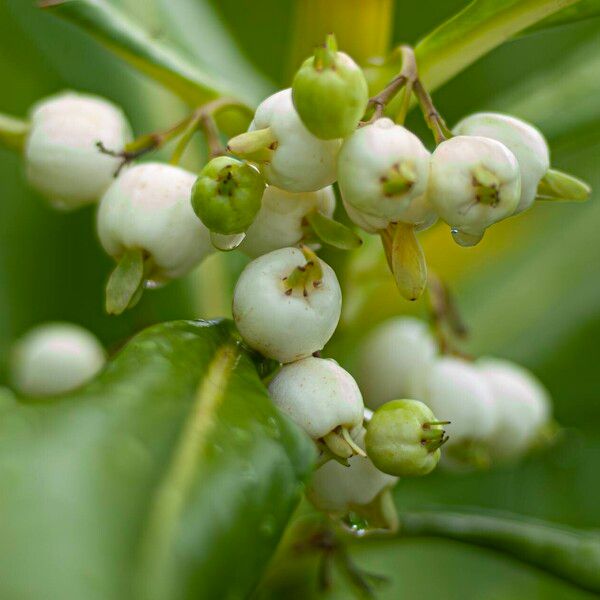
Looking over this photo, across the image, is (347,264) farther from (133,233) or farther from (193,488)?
(193,488)

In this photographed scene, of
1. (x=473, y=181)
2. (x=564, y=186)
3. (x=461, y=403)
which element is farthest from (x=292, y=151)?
(x=461, y=403)

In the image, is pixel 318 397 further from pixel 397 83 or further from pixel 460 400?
pixel 460 400

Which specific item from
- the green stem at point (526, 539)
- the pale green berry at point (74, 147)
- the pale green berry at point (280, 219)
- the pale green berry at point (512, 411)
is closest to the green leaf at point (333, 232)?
the pale green berry at point (280, 219)

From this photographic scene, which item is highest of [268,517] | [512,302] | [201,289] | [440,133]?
[440,133]

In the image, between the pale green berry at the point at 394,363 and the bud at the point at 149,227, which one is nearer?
the bud at the point at 149,227

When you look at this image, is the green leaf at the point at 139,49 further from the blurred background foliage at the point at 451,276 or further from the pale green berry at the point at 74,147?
the blurred background foliage at the point at 451,276

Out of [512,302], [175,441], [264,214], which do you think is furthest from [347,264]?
[512,302]

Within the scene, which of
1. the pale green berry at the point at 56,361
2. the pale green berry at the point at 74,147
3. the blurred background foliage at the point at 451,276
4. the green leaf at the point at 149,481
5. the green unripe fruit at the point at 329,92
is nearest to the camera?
the green leaf at the point at 149,481
